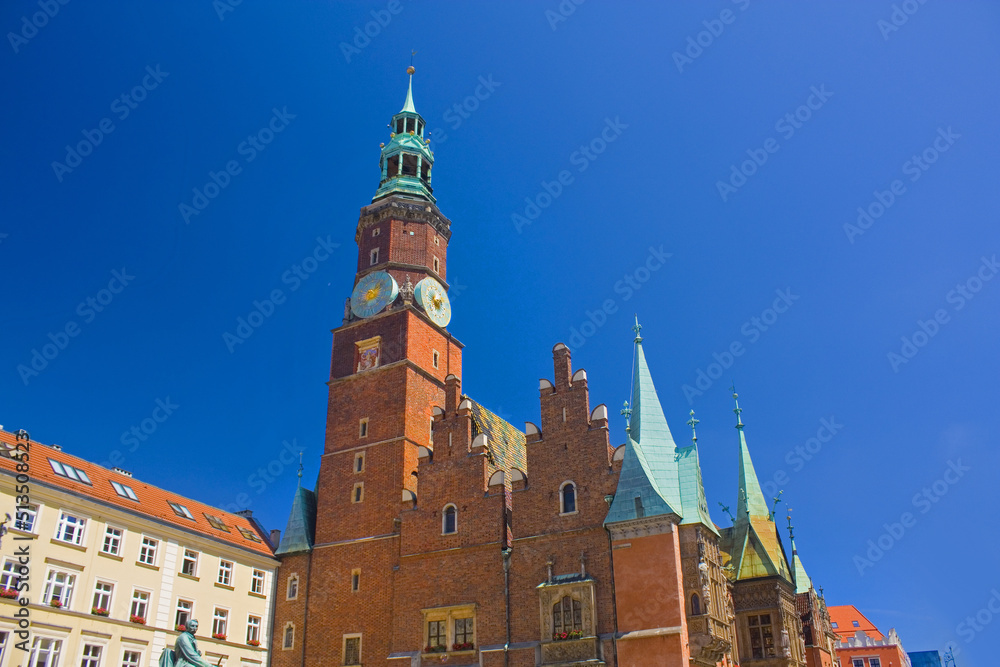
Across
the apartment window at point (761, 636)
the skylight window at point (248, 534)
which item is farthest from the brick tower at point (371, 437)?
the apartment window at point (761, 636)

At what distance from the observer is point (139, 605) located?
35406 millimetres

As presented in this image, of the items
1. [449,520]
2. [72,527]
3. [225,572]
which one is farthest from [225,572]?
[449,520]

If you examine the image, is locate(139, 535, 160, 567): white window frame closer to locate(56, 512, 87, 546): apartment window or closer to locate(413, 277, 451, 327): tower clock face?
locate(56, 512, 87, 546): apartment window

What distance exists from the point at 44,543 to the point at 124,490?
19.4 feet

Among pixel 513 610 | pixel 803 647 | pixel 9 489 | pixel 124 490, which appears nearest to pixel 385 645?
pixel 513 610

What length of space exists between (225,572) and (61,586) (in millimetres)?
8585

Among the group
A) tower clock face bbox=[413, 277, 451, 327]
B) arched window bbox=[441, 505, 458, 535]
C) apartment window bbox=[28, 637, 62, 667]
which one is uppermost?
tower clock face bbox=[413, 277, 451, 327]

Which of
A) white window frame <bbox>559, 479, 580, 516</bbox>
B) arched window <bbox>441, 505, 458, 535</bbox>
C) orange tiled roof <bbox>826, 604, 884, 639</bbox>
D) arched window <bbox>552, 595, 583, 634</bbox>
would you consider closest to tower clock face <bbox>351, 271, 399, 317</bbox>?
arched window <bbox>441, 505, 458, 535</bbox>

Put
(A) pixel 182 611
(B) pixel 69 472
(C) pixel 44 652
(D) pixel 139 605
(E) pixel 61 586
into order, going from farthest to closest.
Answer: (A) pixel 182 611
(B) pixel 69 472
(D) pixel 139 605
(E) pixel 61 586
(C) pixel 44 652

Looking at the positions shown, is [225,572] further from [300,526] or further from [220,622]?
[300,526]

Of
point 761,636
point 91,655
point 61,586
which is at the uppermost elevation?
point 61,586

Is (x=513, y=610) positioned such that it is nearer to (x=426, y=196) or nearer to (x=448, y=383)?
(x=448, y=383)

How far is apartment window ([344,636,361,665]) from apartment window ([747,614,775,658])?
1909 centimetres

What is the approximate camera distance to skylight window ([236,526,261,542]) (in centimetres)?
4366
